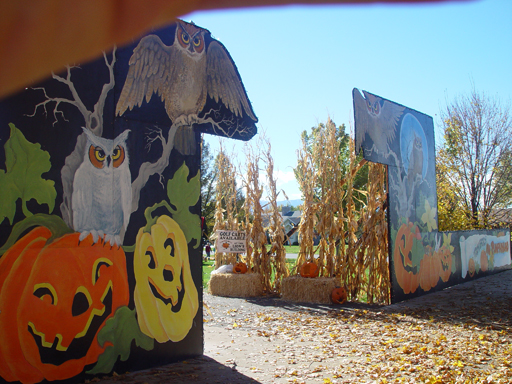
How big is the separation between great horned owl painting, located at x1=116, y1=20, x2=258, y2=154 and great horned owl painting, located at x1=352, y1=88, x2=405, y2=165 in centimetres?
347

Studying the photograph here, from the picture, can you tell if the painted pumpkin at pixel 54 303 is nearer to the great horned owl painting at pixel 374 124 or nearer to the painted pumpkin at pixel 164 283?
the painted pumpkin at pixel 164 283

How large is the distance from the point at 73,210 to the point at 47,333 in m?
1.07

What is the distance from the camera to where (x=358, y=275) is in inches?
358

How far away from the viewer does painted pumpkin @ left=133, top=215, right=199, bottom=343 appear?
4383 millimetres

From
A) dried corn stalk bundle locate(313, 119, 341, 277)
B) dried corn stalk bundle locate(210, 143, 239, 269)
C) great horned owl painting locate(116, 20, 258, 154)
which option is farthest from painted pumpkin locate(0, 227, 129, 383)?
dried corn stalk bundle locate(210, 143, 239, 269)

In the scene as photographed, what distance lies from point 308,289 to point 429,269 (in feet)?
10.7

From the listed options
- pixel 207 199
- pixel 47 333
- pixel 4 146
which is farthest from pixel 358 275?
pixel 207 199

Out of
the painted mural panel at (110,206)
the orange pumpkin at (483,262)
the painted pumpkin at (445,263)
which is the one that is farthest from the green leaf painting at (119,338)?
the orange pumpkin at (483,262)

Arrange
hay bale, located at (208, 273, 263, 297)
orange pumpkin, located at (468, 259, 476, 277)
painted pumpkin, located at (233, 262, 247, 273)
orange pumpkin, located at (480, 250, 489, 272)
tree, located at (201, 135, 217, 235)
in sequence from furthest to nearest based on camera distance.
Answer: tree, located at (201, 135, 217, 235)
orange pumpkin, located at (480, 250, 489, 272)
orange pumpkin, located at (468, 259, 476, 277)
painted pumpkin, located at (233, 262, 247, 273)
hay bale, located at (208, 273, 263, 297)

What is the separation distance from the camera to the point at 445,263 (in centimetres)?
1098

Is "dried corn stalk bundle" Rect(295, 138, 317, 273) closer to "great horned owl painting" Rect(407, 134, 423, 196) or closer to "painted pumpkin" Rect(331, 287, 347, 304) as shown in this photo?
"painted pumpkin" Rect(331, 287, 347, 304)

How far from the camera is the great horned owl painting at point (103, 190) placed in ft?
13.1

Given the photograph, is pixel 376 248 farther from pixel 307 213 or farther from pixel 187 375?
pixel 187 375

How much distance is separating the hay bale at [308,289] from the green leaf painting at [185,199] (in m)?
4.42
